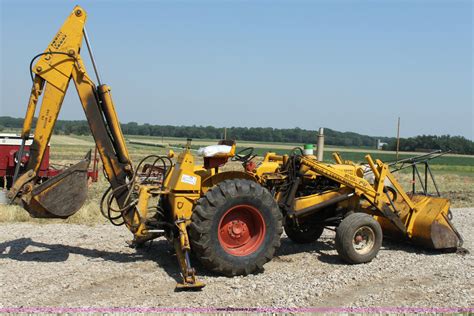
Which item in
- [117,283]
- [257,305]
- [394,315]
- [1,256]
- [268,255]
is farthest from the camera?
[1,256]

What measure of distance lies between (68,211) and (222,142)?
2406 mm

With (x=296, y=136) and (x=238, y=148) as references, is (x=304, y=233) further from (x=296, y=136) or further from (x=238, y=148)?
(x=296, y=136)

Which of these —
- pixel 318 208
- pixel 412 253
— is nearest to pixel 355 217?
pixel 318 208

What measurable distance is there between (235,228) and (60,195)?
2.46m

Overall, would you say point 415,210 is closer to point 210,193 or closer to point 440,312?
point 440,312

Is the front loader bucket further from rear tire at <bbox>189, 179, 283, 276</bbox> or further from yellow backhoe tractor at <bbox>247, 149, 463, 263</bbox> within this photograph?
rear tire at <bbox>189, 179, 283, 276</bbox>

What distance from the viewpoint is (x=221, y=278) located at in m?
6.90

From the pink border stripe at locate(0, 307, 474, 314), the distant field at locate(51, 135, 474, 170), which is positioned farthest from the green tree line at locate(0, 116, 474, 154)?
the pink border stripe at locate(0, 307, 474, 314)

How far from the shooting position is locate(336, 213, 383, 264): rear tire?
25.5 ft

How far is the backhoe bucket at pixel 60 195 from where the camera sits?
7.23 meters

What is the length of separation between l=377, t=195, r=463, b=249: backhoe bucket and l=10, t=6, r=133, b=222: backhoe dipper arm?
471 centimetres

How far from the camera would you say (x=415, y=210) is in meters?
8.88

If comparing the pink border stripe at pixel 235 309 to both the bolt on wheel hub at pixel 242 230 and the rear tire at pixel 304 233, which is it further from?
the rear tire at pixel 304 233

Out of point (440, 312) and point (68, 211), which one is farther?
point (68, 211)
